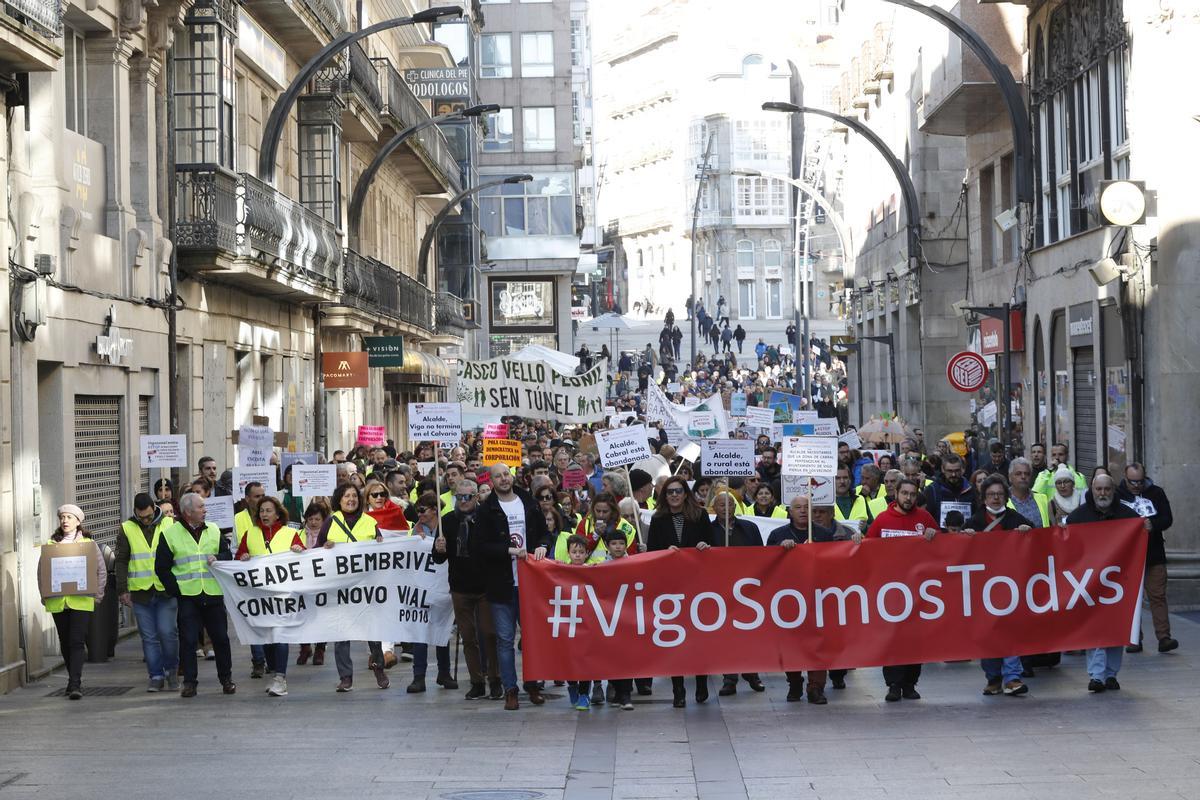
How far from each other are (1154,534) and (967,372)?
915cm

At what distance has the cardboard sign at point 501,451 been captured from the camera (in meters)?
25.4

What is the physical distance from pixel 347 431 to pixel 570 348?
37326 millimetres

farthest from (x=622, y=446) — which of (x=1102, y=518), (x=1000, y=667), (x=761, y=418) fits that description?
(x=761, y=418)

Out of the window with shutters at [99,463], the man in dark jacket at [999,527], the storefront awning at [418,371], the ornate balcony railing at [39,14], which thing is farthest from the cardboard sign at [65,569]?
the storefront awning at [418,371]

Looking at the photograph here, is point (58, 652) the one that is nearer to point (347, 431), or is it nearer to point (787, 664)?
point (787, 664)

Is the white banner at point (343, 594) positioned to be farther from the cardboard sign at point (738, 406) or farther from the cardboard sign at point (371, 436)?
the cardboard sign at point (738, 406)

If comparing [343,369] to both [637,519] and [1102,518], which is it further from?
[1102,518]

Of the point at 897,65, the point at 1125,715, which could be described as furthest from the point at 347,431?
the point at 1125,715

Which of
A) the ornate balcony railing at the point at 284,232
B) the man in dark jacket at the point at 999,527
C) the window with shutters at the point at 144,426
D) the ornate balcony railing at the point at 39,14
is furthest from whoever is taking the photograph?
the ornate balcony railing at the point at 284,232

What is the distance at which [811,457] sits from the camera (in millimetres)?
16875

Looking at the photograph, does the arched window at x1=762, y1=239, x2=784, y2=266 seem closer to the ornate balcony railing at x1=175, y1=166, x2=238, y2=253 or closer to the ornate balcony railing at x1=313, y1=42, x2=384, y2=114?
the ornate balcony railing at x1=313, y1=42, x2=384, y2=114

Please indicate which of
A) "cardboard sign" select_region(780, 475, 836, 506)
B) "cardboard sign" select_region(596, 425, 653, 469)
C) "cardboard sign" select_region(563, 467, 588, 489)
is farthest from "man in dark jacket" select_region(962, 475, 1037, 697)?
"cardboard sign" select_region(563, 467, 588, 489)

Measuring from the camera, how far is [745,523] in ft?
48.9

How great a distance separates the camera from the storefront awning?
145 ft
